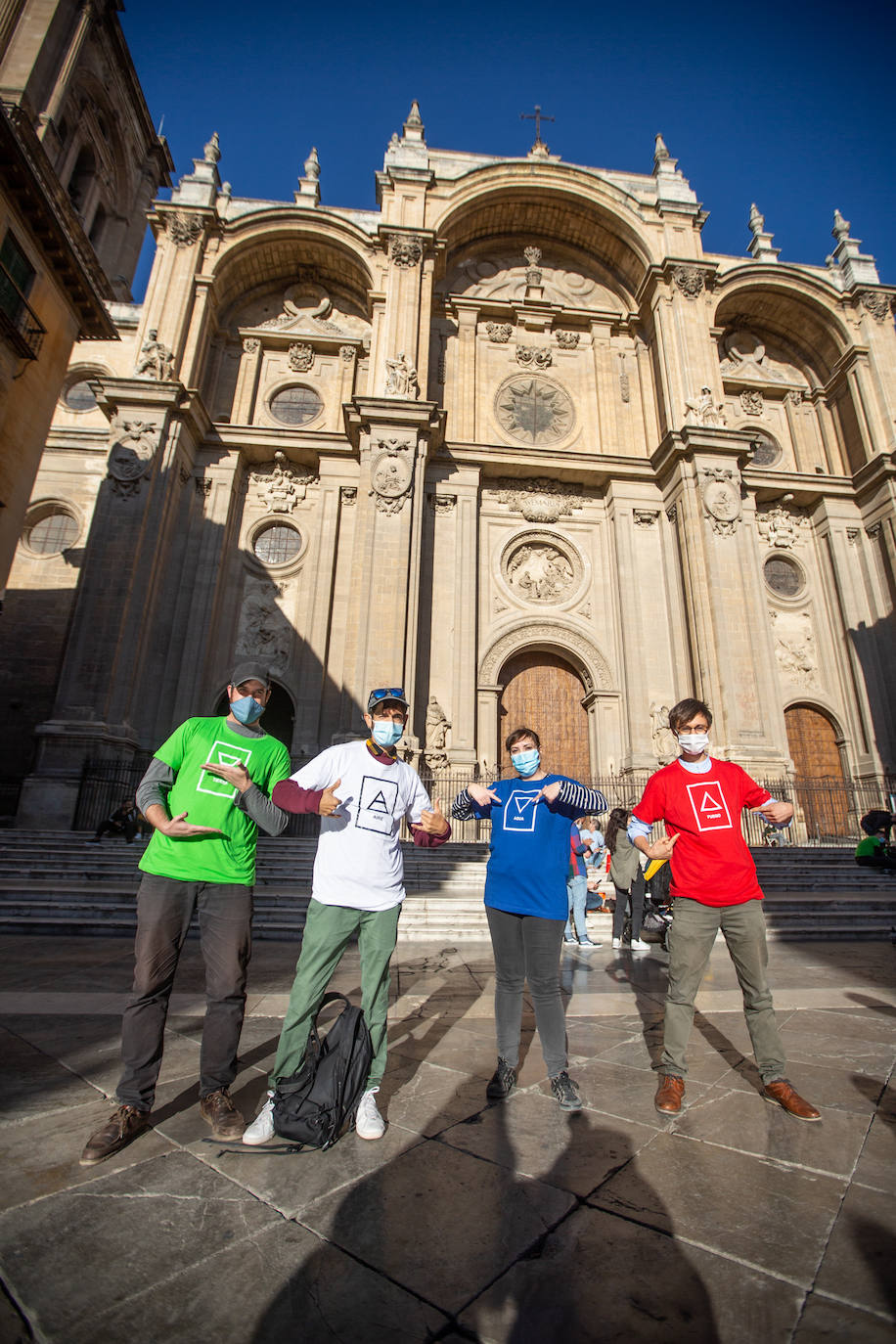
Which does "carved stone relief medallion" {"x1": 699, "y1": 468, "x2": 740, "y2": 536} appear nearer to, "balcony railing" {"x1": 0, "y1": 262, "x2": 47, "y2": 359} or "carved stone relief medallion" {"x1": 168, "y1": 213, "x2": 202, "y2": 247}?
"balcony railing" {"x1": 0, "y1": 262, "x2": 47, "y2": 359}

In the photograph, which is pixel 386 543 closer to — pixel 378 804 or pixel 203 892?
pixel 378 804

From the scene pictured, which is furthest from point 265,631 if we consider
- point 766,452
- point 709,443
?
point 766,452

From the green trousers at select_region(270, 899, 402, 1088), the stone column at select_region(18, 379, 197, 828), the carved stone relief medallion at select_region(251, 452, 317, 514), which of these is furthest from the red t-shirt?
the carved stone relief medallion at select_region(251, 452, 317, 514)

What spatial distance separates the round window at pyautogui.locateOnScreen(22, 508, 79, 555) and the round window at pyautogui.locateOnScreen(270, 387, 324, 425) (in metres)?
6.80

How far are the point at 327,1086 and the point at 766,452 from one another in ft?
73.9

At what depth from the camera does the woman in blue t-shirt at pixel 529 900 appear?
301 cm

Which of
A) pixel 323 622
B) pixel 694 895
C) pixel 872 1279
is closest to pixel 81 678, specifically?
pixel 323 622

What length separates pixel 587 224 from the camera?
20.0 metres

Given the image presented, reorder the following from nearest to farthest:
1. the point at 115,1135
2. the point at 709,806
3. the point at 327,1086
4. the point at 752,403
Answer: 1. the point at 115,1135
2. the point at 327,1086
3. the point at 709,806
4. the point at 752,403

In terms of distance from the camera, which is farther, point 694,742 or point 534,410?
point 534,410

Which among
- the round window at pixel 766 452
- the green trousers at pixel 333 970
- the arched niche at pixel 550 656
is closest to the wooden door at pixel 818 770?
the arched niche at pixel 550 656

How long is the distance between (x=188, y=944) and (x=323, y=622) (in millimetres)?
10629

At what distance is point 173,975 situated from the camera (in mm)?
2613

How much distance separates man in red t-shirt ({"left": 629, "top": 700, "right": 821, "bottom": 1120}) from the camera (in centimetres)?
294
